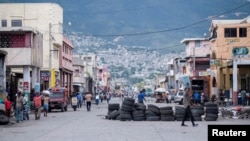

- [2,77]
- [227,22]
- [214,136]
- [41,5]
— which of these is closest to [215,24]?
[227,22]

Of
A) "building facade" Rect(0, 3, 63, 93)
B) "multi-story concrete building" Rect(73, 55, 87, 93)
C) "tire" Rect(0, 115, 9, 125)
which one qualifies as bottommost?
"tire" Rect(0, 115, 9, 125)

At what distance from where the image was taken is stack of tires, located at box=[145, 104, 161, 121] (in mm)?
30125

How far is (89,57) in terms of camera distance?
506 ft

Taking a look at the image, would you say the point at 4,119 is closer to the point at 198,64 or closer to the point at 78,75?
the point at 198,64

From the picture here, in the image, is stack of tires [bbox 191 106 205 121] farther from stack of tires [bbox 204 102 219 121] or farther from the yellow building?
the yellow building

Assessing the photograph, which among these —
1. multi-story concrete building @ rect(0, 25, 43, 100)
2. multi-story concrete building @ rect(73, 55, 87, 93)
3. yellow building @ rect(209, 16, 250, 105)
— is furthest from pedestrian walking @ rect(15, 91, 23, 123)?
multi-story concrete building @ rect(73, 55, 87, 93)

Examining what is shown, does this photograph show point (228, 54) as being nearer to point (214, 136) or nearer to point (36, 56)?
point (36, 56)

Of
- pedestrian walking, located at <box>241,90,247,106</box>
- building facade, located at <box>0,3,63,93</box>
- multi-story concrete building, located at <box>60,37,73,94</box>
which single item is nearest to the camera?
pedestrian walking, located at <box>241,90,247,106</box>

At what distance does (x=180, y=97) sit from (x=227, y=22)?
1195 cm

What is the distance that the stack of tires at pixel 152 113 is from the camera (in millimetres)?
30125

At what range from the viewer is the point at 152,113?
99.3 ft

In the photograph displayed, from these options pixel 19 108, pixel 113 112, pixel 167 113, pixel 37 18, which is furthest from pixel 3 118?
pixel 37 18

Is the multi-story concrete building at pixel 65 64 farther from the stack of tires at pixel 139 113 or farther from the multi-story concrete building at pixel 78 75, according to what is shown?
the stack of tires at pixel 139 113

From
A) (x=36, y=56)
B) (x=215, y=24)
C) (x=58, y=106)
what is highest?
(x=215, y=24)
